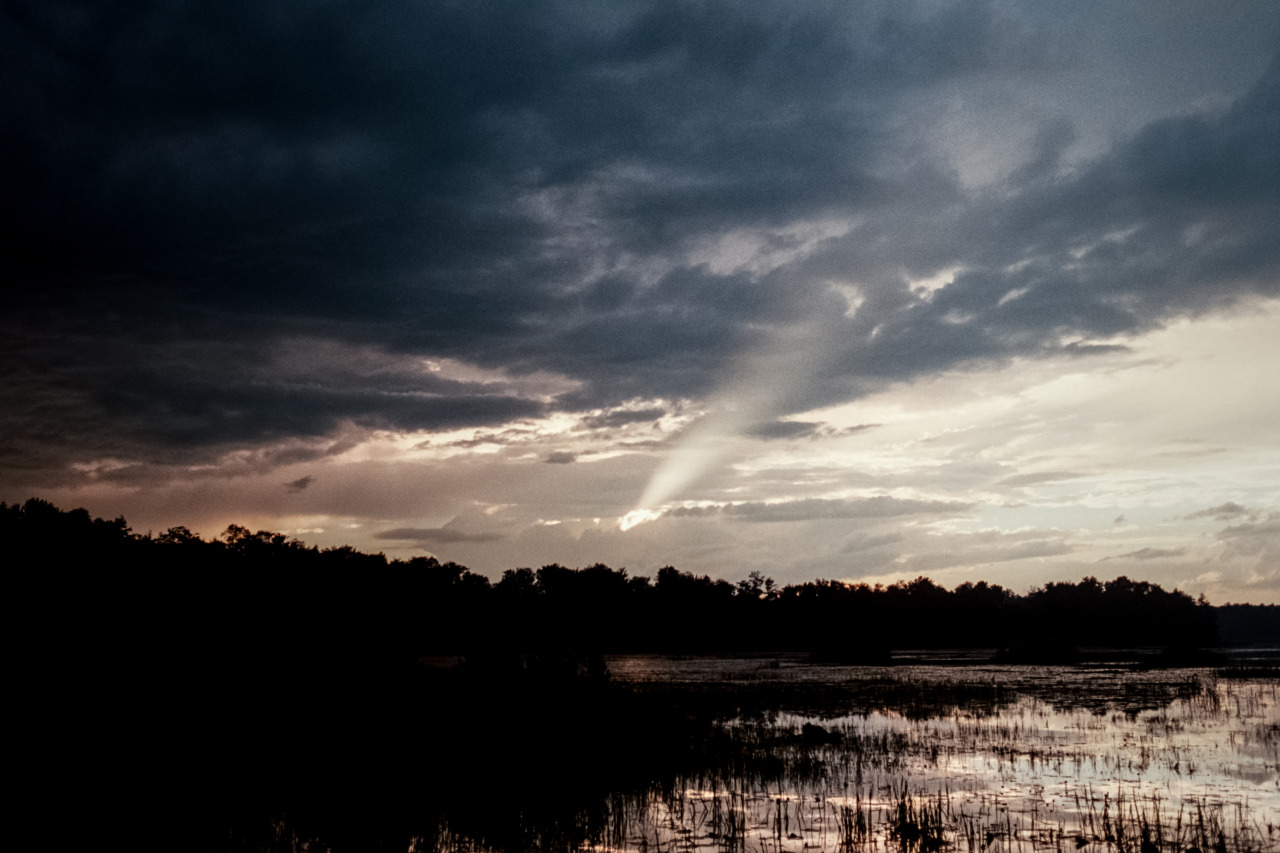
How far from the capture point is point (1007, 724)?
99.1 feet

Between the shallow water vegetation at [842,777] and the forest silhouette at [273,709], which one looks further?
the forest silhouette at [273,709]

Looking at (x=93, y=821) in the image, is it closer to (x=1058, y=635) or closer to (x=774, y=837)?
(x=774, y=837)

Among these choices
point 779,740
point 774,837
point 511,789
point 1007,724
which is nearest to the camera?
point 774,837

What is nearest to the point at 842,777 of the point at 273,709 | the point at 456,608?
the point at 273,709

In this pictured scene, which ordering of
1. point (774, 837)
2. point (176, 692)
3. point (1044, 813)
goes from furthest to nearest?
1. point (176, 692)
2. point (1044, 813)
3. point (774, 837)

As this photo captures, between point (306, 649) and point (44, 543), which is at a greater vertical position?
point (44, 543)

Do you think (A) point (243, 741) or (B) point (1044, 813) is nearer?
(B) point (1044, 813)

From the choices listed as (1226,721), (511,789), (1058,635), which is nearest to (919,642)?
(1058,635)

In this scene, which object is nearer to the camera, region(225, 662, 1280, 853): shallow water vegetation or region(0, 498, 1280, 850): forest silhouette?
region(225, 662, 1280, 853): shallow water vegetation

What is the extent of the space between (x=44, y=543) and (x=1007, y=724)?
31699 millimetres

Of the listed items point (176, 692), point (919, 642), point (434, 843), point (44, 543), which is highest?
point (44, 543)

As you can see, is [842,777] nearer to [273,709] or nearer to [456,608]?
[273,709]

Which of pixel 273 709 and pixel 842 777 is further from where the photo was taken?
pixel 273 709

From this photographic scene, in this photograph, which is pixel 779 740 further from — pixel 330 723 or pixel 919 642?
pixel 919 642
